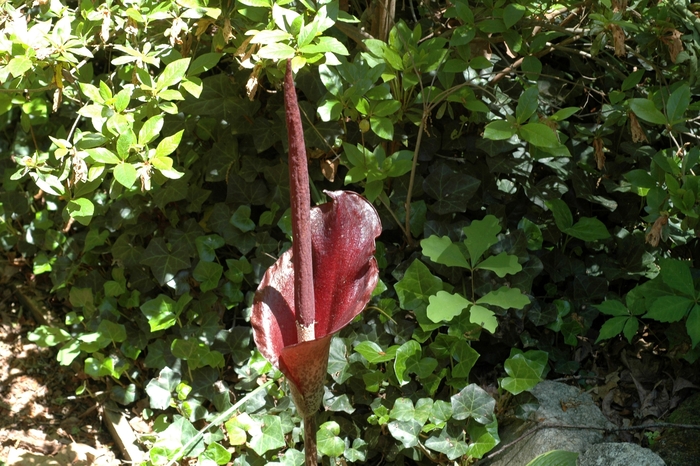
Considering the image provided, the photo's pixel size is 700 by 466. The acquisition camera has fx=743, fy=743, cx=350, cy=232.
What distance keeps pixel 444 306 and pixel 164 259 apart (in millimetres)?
952

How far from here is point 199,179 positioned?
7.96ft

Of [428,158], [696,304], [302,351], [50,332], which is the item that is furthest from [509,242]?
[50,332]

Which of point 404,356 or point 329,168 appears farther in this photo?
point 329,168

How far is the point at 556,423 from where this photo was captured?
6.01ft

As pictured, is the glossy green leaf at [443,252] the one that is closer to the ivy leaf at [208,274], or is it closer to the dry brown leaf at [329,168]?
the dry brown leaf at [329,168]

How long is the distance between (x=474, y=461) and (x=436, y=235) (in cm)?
59

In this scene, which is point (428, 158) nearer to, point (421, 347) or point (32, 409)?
point (421, 347)

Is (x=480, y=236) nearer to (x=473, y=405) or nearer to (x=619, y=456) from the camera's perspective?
(x=473, y=405)

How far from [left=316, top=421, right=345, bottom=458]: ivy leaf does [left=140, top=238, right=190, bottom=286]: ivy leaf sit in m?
0.70

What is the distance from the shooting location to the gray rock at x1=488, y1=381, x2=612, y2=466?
5.82ft

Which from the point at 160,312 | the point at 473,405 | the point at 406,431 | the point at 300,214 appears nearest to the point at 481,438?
the point at 473,405

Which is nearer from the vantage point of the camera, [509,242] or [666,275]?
[666,275]

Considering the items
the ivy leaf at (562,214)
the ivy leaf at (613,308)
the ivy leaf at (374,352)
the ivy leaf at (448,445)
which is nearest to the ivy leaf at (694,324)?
the ivy leaf at (613,308)

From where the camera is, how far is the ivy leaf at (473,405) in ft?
5.84
